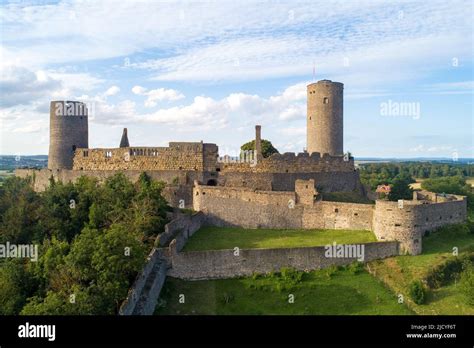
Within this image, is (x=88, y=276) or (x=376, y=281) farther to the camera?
(x=376, y=281)

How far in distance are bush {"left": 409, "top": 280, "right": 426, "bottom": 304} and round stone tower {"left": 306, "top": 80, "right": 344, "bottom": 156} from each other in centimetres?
1717

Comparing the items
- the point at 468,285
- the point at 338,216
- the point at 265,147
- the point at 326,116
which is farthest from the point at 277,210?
the point at 265,147

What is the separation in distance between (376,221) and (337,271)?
3.63 m

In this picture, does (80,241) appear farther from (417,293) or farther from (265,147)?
(265,147)

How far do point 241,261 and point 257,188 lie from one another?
10.1m

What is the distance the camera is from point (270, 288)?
20.8 meters

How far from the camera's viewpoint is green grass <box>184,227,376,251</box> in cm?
2352

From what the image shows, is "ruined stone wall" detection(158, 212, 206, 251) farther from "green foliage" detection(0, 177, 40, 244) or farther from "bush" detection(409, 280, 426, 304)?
"bush" detection(409, 280, 426, 304)

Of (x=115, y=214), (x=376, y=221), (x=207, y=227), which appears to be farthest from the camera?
(x=207, y=227)

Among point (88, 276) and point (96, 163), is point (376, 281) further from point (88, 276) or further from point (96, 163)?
point (96, 163)

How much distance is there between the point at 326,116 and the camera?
117 ft

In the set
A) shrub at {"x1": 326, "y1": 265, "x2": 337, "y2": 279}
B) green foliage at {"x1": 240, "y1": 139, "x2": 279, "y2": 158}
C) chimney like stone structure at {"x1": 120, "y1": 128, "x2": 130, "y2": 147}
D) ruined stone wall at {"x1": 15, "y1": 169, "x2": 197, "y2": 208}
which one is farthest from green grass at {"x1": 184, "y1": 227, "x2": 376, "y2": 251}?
chimney like stone structure at {"x1": 120, "y1": 128, "x2": 130, "y2": 147}

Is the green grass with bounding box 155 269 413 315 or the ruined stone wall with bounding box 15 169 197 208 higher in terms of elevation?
the ruined stone wall with bounding box 15 169 197 208
